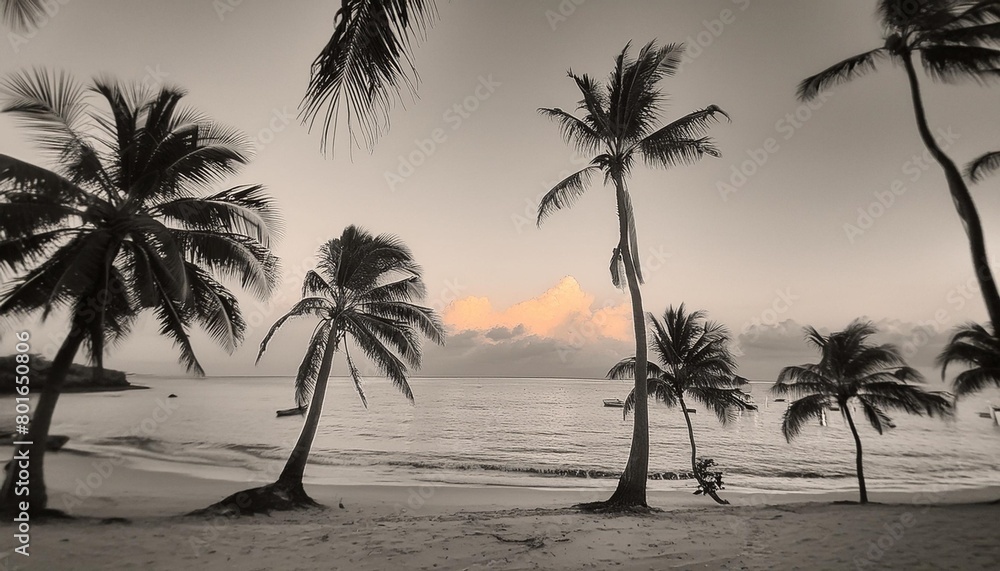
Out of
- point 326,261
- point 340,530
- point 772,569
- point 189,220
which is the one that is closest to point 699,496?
point 772,569

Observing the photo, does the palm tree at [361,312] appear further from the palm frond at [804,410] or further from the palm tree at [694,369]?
the palm frond at [804,410]

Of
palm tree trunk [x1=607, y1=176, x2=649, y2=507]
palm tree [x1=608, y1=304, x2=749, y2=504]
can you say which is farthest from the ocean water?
palm tree trunk [x1=607, y1=176, x2=649, y2=507]

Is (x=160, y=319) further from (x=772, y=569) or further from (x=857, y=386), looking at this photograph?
(x=857, y=386)

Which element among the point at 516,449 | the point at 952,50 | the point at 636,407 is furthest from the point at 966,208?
the point at 516,449

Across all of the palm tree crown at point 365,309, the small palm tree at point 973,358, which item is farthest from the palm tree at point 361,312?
the small palm tree at point 973,358

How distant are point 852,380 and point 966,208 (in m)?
9.94

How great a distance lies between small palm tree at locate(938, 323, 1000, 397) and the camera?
14.1 m

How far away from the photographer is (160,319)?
991 centimetres

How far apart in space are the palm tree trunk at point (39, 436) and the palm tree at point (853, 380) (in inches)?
762

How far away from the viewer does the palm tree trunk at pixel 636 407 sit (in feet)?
36.4

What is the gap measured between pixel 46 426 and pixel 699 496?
62.0ft

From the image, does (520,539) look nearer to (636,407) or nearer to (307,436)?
(636,407)

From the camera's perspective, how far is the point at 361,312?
1427 cm

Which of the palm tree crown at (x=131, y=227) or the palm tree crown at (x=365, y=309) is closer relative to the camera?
the palm tree crown at (x=131, y=227)
